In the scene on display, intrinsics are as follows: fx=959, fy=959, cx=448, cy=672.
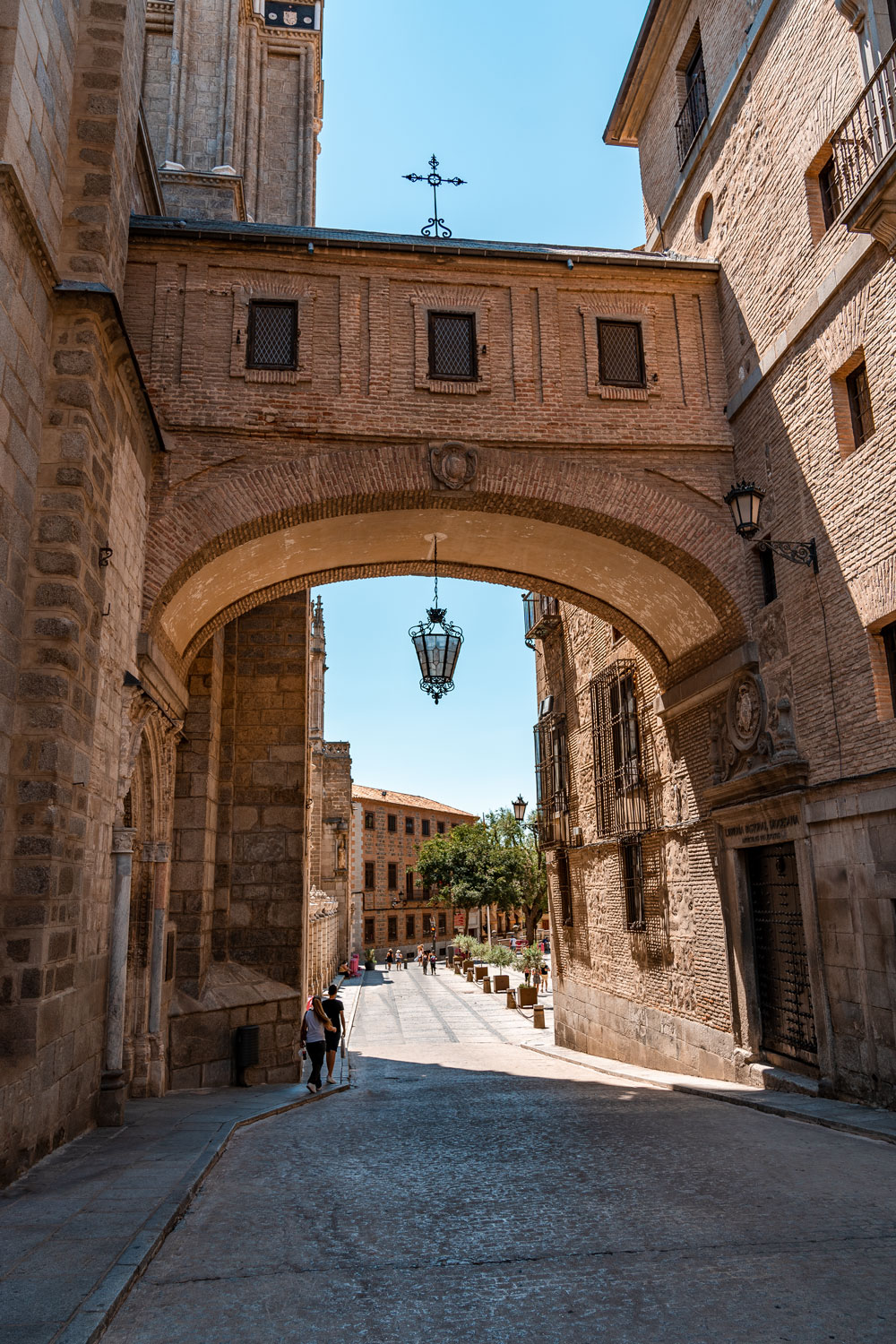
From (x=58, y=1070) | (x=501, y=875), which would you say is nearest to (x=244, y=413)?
(x=58, y=1070)

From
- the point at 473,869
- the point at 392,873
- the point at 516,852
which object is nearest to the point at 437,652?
the point at 516,852

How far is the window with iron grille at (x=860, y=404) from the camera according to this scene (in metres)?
8.52

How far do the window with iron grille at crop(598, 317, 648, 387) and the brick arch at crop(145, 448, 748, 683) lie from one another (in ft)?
4.08

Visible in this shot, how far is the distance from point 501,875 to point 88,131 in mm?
41931

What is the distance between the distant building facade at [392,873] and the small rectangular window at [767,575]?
51.8 metres

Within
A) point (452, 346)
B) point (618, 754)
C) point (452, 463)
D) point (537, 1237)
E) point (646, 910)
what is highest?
point (452, 346)

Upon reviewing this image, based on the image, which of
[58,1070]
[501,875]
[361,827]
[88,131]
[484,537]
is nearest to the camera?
[58,1070]

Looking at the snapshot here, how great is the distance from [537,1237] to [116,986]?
178 inches

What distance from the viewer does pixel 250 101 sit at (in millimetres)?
22062

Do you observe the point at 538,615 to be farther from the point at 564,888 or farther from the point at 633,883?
the point at 633,883

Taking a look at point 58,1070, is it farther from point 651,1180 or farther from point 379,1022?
point 379,1022

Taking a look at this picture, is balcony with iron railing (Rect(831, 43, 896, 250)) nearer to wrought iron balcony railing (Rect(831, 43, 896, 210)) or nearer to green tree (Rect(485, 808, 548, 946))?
wrought iron balcony railing (Rect(831, 43, 896, 210))

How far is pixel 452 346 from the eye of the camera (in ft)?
35.6

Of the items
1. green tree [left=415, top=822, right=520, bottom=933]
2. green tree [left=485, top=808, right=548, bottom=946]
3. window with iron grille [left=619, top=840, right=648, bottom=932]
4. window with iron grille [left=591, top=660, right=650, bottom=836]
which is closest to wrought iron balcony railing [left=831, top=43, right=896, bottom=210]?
window with iron grille [left=591, top=660, right=650, bottom=836]
